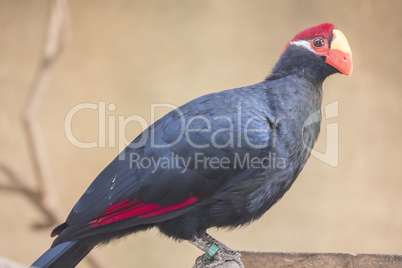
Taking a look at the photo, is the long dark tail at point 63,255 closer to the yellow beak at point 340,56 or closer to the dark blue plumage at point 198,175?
the dark blue plumage at point 198,175

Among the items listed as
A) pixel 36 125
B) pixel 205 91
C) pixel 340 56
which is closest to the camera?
pixel 340 56

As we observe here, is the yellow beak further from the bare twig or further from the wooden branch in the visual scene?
the bare twig

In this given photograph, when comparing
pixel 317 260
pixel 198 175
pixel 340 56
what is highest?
pixel 340 56

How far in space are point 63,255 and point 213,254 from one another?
349mm

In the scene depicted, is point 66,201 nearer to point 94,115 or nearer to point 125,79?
point 94,115

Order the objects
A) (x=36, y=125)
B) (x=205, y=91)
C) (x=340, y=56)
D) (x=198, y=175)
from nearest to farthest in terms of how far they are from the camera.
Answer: (x=198, y=175), (x=340, y=56), (x=36, y=125), (x=205, y=91)

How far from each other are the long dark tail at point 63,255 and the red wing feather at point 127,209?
0.32ft

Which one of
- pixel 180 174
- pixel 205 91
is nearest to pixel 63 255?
pixel 180 174

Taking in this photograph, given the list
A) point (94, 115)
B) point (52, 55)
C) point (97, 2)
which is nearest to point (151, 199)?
point (52, 55)

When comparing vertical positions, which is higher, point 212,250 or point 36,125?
point 36,125

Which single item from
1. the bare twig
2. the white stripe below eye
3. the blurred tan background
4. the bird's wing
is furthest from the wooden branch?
the blurred tan background

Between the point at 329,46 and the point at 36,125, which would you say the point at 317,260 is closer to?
the point at 329,46

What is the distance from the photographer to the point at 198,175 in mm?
1245

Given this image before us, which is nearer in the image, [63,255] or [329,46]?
[63,255]
